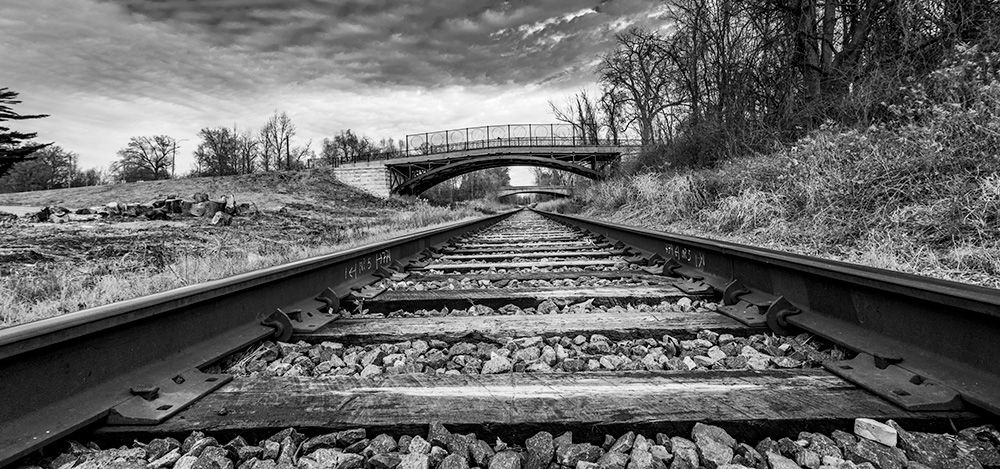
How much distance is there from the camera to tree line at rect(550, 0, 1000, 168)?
623cm

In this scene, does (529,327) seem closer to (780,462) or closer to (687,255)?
(780,462)

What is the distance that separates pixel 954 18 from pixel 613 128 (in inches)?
1165

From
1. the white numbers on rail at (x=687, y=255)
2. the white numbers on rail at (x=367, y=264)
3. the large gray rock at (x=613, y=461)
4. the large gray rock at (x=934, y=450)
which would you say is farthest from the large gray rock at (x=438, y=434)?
the white numbers on rail at (x=687, y=255)

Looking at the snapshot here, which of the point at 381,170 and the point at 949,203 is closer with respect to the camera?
the point at 949,203

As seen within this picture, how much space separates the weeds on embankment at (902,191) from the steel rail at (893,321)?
1425 mm

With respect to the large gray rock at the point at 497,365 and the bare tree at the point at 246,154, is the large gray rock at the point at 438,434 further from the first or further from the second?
the bare tree at the point at 246,154

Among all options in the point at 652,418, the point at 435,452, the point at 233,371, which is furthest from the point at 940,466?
the point at 233,371

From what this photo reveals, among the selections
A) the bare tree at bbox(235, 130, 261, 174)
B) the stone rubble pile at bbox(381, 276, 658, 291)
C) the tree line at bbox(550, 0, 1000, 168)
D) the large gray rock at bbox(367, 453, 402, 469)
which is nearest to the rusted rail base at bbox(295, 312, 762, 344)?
the large gray rock at bbox(367, 453, 402, 469)

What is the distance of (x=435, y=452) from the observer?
1250 mm

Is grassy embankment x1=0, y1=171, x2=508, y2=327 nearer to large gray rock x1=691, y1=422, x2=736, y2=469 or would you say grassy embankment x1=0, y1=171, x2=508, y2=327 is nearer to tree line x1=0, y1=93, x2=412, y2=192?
large gray rock x1=691, y1=422, x2=736, y2=469

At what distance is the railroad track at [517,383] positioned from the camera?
4.04 ft

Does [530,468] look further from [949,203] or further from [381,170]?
[381,170]

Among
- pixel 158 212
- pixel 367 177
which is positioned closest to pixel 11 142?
pixel 158 212

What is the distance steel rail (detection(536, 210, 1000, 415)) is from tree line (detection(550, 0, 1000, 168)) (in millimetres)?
4893
